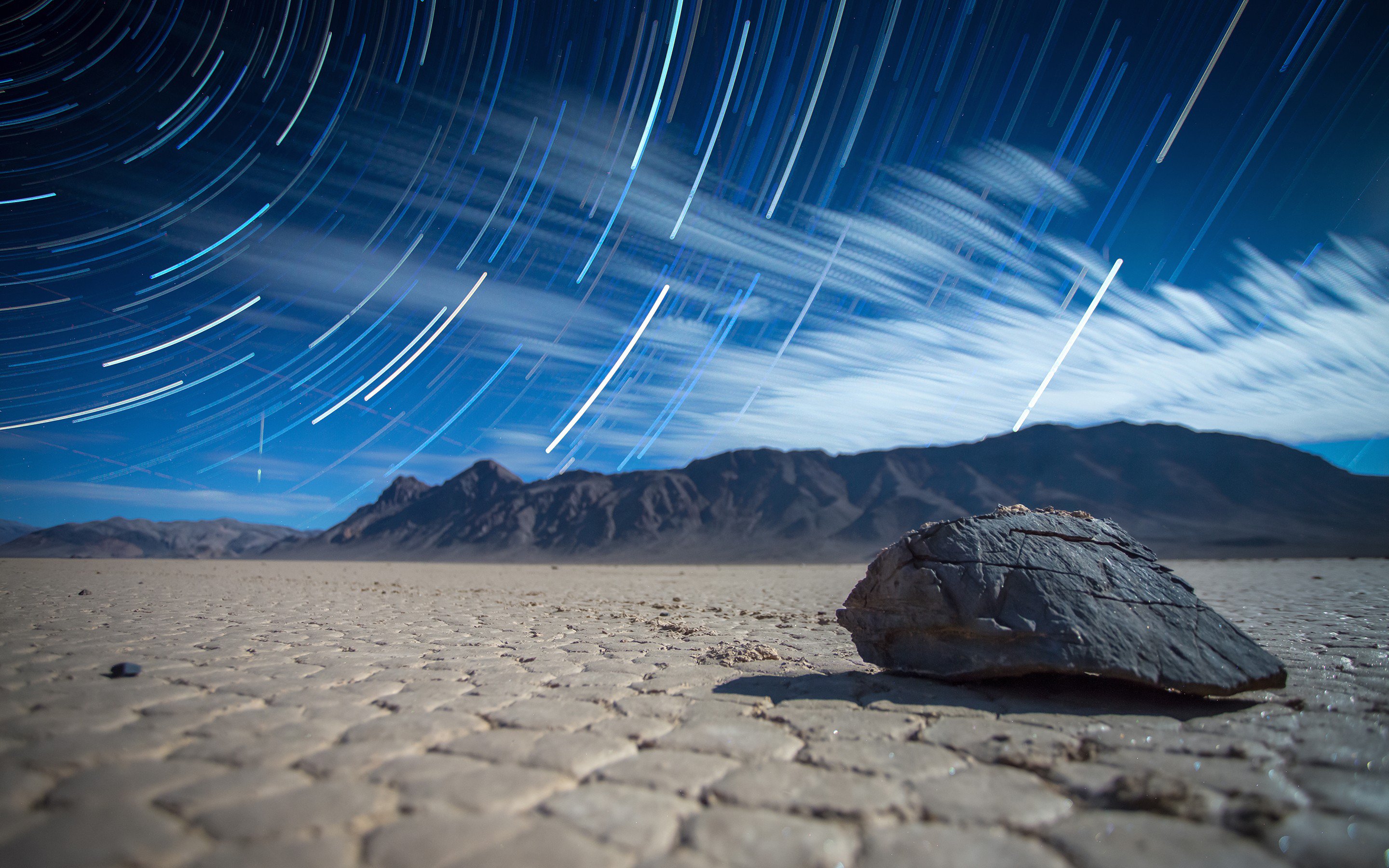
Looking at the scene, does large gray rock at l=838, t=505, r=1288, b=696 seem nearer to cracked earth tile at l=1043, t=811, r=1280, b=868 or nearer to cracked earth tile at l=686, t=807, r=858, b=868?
cracked earth tile at l=1043, t=811, r=1280, b=868

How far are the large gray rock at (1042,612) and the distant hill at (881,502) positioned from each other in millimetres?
49838

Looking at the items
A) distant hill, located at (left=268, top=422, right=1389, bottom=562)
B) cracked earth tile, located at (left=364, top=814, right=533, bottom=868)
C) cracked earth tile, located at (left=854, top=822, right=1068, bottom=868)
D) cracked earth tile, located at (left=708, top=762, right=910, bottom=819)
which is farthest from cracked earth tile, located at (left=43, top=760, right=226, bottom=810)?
distant hill, located at (left=268, top=422, right=1389, bottom=562)

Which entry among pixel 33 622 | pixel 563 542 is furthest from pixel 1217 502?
pixel 33 622

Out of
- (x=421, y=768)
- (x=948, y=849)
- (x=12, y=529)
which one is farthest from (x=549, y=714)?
(x=12, y=529)

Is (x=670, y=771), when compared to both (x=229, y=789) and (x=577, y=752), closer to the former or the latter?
(x=577, y=752)

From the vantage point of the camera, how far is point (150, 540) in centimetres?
13562

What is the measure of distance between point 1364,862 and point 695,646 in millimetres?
3825

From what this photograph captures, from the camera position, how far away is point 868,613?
12.0 ft

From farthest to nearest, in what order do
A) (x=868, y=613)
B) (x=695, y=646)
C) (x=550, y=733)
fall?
(x=695, y=646) < (x=868, y=613) < (x=550, y=733)

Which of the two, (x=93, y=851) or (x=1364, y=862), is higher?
(x=93, y=851)

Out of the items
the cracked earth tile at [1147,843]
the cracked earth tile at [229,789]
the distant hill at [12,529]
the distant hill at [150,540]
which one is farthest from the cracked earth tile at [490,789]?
the distant hill at [12,529]

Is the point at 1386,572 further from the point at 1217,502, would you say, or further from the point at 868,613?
the point at 1217,502

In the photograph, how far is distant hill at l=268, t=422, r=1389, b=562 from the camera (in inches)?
2314

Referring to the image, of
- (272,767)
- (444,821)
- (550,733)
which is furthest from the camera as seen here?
(550,733)
